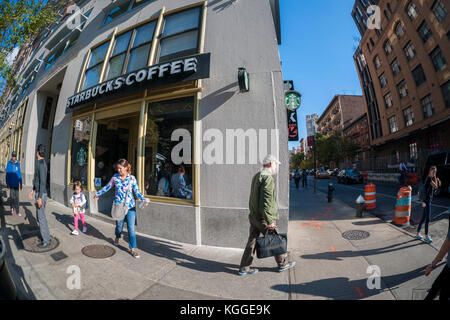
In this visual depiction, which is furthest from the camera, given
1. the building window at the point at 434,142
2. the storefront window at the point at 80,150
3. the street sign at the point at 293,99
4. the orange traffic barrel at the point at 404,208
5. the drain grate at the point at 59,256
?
the building window at the point at 434,142

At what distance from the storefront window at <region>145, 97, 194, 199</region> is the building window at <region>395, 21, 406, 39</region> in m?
32.2

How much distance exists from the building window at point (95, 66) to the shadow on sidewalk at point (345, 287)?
9.43m

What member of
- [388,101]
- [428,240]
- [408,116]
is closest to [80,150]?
[428,240]

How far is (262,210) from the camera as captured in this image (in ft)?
10.8

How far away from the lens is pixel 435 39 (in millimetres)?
18484

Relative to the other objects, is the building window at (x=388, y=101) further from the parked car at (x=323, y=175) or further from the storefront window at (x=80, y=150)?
the storefront window at (x=80, y=150)

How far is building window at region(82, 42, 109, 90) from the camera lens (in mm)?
7764

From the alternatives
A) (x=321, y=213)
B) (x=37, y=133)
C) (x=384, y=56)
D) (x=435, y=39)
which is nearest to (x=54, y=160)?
(x=37, y=133)

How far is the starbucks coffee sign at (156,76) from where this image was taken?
16.8 feet

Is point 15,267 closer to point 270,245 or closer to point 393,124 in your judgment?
point 270,245

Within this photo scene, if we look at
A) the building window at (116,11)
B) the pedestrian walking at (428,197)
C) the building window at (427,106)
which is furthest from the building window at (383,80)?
the building window at (116,11)

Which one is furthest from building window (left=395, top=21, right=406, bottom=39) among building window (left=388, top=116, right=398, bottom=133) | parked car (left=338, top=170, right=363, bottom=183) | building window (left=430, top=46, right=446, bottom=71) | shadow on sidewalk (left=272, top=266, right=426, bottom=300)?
shadow on sidewalk (left=272, top=266, right=426, bottom=300)

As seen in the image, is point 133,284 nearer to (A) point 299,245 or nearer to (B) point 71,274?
(B) point 71,274

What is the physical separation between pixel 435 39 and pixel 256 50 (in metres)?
25.5
